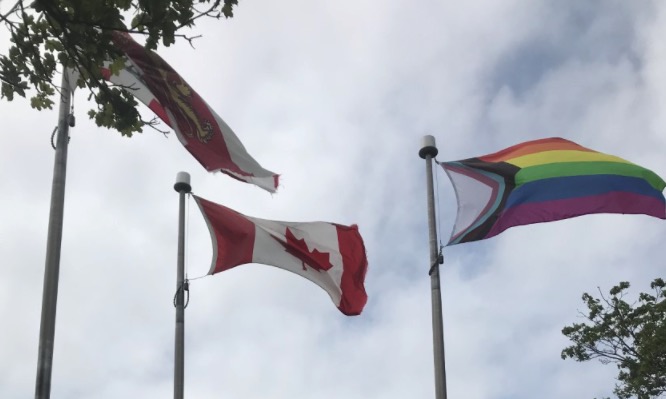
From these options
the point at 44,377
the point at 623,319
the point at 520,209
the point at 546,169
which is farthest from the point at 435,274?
the point at 623,319

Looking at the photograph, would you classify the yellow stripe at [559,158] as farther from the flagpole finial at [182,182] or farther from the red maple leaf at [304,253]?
the flagpole finial at [182,182]

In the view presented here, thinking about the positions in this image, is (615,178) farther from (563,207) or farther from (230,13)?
(230,13)

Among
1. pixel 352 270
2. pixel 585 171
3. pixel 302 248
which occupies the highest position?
pixel 585 171

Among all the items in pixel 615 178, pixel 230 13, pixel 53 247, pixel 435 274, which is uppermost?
pixel 615 178

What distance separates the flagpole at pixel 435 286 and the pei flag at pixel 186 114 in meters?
2.11

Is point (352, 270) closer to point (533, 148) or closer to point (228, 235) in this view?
point (228, 235)

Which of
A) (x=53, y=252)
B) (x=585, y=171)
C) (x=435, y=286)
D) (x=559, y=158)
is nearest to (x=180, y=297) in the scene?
(x=435, y=286)

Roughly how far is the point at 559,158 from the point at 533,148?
47 centimetres

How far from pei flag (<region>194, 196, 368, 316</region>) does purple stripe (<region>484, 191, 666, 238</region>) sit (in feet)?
10.8

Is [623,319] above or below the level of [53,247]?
above

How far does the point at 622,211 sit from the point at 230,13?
7745 mm

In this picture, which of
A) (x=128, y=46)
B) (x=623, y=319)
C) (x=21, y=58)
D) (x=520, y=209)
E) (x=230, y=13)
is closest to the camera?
(x=230, y=13)

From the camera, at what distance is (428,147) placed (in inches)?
476

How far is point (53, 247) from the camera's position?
7656 millimetres
